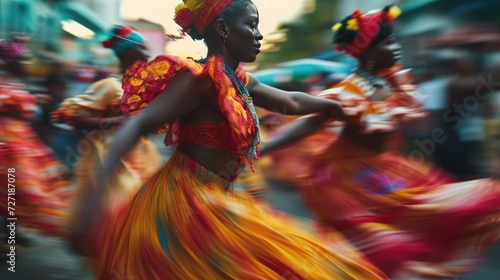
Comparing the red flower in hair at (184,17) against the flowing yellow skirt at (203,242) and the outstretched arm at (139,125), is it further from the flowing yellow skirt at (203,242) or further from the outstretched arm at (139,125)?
the flowing yellow skirt at (203,242)

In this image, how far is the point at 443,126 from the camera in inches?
205

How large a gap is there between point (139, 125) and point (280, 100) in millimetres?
960

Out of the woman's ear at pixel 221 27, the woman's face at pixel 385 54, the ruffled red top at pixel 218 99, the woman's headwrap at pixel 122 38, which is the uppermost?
the woman's face at pixel 385 54

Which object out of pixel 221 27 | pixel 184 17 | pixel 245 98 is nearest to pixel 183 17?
pixel 184 17

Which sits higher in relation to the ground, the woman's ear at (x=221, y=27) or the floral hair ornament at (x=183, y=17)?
the woman's ear at (x=221, y=27)

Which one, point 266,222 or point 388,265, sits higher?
point 388,265

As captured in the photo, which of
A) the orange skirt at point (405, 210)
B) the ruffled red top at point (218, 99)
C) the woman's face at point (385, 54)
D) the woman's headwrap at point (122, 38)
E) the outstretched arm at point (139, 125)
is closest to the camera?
the outstretched arm at point (139, 125)

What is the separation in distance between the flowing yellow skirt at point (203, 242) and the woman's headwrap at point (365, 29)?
183 cm

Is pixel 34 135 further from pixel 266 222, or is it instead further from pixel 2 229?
pixel 266 222

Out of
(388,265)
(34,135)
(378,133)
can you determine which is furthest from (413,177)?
(34,135)

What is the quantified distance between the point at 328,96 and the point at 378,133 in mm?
333

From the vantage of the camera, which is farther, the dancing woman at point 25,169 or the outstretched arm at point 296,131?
the dancing woman at point 25,169

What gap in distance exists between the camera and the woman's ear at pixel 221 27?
101 inches

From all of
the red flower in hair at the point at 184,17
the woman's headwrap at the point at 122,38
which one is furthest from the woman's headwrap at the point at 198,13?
the woman's headwrap at the point at 122,38
